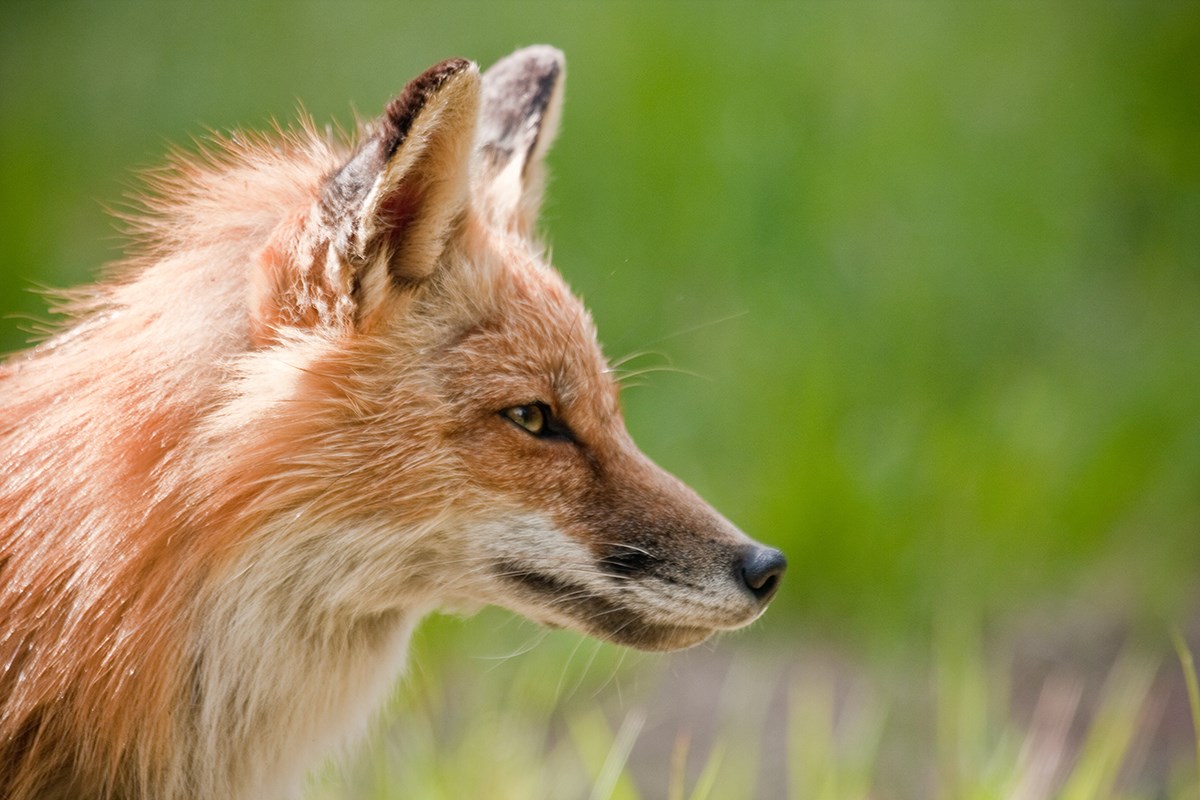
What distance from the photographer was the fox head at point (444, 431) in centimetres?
263

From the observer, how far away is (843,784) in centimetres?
362

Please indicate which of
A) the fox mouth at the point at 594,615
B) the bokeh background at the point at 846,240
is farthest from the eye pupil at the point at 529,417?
the bokeh background at the point at 846,240

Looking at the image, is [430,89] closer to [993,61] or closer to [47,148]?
[47,148]

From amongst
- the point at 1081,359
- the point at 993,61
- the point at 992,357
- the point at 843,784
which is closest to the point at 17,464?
the point at 843,784

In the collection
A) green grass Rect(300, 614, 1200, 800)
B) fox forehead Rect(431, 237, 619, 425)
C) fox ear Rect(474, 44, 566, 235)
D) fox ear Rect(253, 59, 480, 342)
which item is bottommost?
green grass Rect(300, 614, 1200, 800)

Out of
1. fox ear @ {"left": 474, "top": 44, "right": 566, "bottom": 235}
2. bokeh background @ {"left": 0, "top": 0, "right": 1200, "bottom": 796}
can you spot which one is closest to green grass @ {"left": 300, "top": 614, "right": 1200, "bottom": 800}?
bokeh background @ {"left": 0, "top": 0, "right": 1200, "bottom": 796}

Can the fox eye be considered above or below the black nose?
above

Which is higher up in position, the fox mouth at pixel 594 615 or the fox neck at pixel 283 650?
the fox mouth at pixel 594 615

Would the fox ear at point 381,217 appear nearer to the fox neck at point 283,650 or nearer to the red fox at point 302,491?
the red fox at point 302,491

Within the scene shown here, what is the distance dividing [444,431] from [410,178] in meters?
0.53

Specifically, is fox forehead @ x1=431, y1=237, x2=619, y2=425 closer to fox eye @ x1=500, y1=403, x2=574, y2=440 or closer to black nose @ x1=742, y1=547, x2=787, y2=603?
fox eye @ x1=500, y1=403, x2=574, y2=440

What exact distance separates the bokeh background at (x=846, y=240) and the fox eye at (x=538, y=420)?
8.22ft

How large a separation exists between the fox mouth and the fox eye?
0.99ft

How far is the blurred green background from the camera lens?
19.5ft
